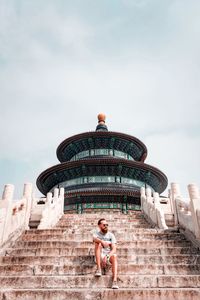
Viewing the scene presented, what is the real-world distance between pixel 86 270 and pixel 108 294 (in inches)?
54.1

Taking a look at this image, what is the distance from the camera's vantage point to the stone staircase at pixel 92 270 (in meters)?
4.66

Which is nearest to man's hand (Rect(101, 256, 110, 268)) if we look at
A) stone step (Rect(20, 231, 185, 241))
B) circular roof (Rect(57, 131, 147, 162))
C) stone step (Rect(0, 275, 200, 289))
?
stone step (Rect(0, 275, 200, 289))

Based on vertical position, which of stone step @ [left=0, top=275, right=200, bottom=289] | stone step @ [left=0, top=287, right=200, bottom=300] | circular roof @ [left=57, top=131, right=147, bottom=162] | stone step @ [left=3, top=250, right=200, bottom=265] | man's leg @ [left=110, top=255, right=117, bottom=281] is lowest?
stone step @ [left=0, top=287, right=200, bottom=300]

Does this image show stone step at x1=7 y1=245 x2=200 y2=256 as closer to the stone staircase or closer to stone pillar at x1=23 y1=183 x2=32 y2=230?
the stone staircase

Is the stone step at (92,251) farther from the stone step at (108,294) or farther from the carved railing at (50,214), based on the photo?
the carved railing at (50,214)

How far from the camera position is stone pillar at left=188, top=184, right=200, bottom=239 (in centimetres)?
739

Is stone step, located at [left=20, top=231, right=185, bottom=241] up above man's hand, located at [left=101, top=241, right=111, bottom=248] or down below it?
above

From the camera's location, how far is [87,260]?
20.8 feet

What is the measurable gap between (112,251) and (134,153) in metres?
21.7

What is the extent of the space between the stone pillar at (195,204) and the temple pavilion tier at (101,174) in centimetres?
1074

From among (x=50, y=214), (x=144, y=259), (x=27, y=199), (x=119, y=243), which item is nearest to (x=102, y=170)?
(x=50, y=214)

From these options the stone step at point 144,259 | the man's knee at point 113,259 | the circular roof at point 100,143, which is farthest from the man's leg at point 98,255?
the circular roof at point 100,143

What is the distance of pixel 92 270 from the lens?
591 centimetres

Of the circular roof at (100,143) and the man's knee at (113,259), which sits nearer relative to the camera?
the man's knee at (113,259)
